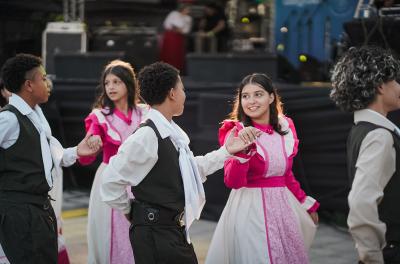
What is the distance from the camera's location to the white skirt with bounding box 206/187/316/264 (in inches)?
179

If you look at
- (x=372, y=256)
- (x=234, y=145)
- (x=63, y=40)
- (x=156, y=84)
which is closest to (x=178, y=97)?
(x=156, y=84)

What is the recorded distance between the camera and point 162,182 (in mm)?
3754

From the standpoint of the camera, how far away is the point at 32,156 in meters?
4.13

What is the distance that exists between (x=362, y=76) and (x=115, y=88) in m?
3.00

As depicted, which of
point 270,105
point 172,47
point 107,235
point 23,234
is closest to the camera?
point 23,234

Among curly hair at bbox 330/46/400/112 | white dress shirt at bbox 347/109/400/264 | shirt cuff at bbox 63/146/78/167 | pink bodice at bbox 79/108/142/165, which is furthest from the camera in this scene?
pink bodice at bbox 79/108/142/165

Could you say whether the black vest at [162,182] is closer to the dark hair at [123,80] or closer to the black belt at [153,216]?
the black belt at [153,216]

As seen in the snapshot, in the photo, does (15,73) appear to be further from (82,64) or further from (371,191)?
(82,64)

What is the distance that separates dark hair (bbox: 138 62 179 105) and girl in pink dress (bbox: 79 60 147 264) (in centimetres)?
169

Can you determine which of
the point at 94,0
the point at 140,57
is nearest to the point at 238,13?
the point at 140,57

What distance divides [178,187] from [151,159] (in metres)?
0.21

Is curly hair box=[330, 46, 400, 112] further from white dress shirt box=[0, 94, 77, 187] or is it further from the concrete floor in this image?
the concrete floor

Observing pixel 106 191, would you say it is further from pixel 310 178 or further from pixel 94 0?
pixel 94 0

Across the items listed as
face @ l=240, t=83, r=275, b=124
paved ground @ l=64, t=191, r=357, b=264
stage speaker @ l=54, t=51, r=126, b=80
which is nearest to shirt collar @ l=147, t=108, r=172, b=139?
face @ l=240, t=83, r=275, b=124
